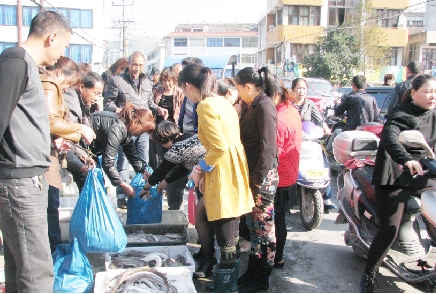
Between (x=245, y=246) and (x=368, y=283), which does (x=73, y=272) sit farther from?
(x=368, y=283)

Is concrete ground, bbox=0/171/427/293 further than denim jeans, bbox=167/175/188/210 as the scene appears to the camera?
No

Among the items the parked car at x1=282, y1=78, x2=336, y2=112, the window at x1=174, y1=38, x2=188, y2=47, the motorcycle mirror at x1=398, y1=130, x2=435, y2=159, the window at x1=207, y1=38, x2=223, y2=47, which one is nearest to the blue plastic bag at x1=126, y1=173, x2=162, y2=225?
the motorcycle mirror at x1=398, y1=130, x2=435, y2=159

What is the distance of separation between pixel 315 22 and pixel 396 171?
34868 millimetres

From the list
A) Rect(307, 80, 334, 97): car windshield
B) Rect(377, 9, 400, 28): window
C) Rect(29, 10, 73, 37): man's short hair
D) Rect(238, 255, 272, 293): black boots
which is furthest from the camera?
Rect(377, 9, 400, 28): window

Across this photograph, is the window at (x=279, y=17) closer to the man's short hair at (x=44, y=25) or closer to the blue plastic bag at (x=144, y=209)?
the blue plastic bag at (x=144, y=209)

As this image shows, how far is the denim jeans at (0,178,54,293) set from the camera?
2359 millimetres

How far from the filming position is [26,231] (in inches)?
94.2

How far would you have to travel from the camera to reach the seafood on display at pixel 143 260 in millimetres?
3630

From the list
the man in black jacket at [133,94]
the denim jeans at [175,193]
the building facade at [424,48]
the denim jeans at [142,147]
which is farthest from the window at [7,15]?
the denim jeans at [175,193]

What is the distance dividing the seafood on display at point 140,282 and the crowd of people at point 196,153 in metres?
0.39

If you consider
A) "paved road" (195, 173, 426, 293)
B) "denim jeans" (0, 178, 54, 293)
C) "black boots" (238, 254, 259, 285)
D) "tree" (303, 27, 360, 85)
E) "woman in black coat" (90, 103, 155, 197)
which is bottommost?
"paved road" (195, 173, 426, 293)

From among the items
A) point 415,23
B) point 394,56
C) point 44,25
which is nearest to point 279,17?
point 394,56

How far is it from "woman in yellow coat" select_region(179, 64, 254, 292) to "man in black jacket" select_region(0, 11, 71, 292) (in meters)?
1.00

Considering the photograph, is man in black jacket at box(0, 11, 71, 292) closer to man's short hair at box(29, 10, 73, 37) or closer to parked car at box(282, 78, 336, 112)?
man's short hair at box(29, 10, 73, 37)
